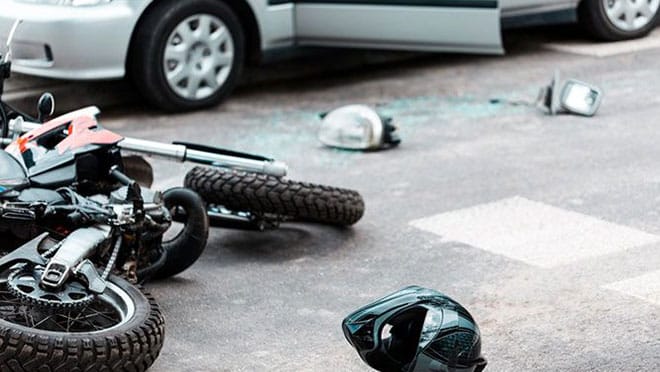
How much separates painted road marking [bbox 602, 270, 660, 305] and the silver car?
3837 mm

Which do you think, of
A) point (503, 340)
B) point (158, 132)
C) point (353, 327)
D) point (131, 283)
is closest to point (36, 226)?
point (131, 283)

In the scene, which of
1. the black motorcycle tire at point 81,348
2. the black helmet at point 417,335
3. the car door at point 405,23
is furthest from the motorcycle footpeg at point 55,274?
the car door at point 405,23

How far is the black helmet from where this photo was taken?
4082mm

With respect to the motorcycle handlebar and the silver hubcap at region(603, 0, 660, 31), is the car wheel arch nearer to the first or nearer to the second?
the silver hubcap at region(603, 0, 660, 31)

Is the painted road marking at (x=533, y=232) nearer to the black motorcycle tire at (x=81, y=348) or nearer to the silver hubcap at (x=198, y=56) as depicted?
the black motorcycle tire at (x=81, y=348)

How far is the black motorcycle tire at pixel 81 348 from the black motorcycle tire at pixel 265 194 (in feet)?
4.80

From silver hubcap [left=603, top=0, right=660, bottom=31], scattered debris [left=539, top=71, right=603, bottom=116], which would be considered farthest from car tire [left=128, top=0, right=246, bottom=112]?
silver hubcap [left=603, top=0, right=660, bottom=31]

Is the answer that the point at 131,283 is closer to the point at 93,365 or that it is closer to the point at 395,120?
the point at 93,365

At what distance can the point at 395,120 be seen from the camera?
9008 mm

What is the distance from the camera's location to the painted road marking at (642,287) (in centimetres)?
557

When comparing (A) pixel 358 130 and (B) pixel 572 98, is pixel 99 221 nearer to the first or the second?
(A) pixel 358 130

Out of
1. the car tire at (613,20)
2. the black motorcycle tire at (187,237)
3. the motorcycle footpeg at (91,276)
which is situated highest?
the motorcycle footpeg at (91,276)

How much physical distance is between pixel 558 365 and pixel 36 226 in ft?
6.36

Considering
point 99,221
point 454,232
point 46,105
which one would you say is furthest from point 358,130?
point 99,221
